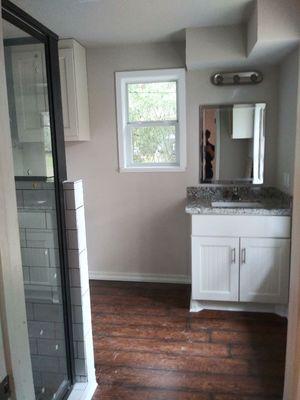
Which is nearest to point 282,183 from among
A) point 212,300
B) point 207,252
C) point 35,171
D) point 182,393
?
point 207,252

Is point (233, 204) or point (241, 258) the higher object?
point (233, 204)

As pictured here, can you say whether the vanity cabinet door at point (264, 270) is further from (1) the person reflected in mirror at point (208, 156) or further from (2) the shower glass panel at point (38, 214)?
(2) the shower glass panel at point (38, 214)

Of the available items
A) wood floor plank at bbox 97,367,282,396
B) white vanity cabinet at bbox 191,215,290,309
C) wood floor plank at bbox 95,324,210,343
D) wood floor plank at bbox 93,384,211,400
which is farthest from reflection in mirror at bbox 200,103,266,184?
wood floor plank at bbox 93,384,211,400

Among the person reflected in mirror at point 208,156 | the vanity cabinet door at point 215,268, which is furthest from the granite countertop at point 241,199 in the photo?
the vanity cabinet door at point 215,268

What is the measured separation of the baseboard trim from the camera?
3281 millimetres

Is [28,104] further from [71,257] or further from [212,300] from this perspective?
[212,300]

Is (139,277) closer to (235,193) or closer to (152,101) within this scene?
(235,193)

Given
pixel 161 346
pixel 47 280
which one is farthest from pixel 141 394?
pixel 47 280

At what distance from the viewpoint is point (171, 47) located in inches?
115

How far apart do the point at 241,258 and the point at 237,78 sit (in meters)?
1.59

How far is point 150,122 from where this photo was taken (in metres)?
3.15

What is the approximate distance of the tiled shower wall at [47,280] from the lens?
163 cm

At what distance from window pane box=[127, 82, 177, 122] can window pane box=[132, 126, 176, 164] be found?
110 mm

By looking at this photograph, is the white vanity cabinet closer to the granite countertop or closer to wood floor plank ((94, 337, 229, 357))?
the granite countertop
